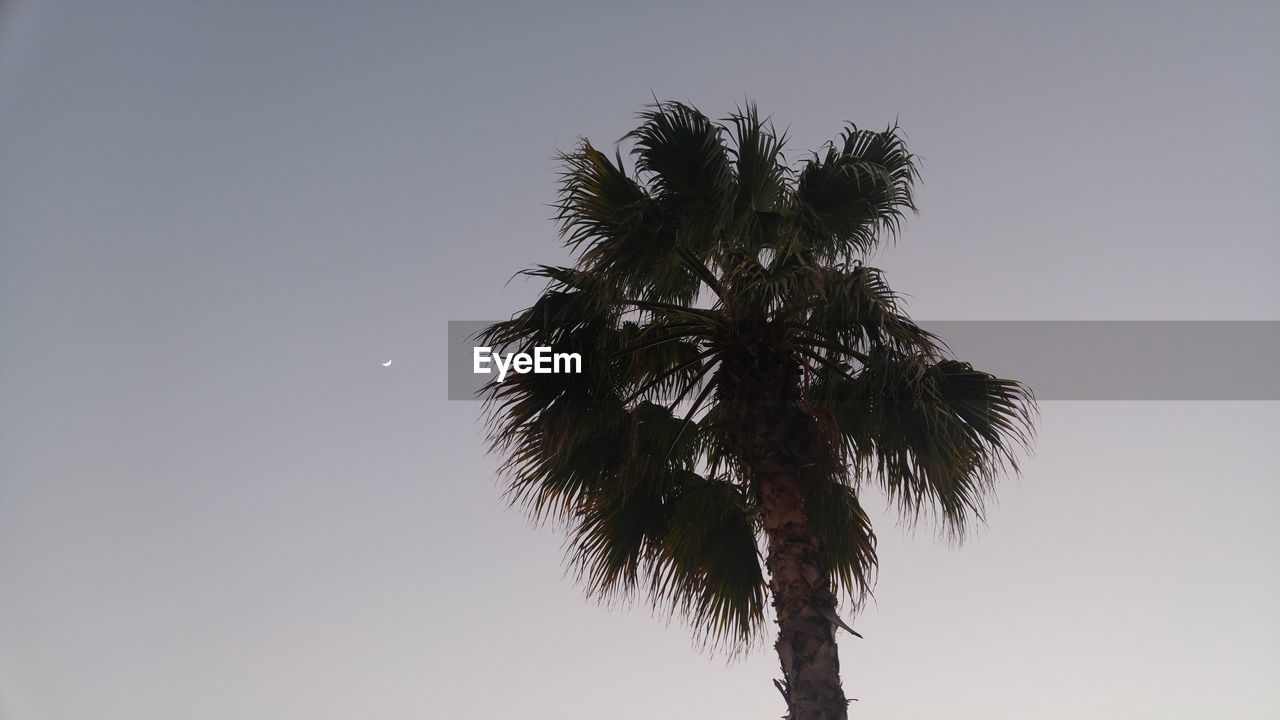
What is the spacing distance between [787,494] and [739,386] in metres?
0.68

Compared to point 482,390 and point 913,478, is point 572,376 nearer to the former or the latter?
point 482,390

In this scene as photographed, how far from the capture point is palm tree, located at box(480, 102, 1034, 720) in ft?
19.1

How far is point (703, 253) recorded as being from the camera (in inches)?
241

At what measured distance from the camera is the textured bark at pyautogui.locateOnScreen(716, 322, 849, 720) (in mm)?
5301

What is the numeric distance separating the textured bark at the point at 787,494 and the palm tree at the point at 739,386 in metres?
0.01

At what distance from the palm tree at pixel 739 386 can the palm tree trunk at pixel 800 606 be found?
16 millimetres

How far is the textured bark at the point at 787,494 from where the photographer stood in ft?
17.4

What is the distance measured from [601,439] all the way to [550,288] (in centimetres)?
97

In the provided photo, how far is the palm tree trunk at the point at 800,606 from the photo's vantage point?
5258 millimetres

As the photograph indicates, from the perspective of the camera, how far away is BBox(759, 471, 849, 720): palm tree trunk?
526 cm

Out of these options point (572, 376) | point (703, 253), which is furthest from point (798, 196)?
point (572, 376)

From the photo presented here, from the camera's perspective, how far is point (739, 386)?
19.6 ft

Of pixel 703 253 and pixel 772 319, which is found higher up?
pixel 703 253

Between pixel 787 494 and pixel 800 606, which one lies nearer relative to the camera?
pixel 800 606
